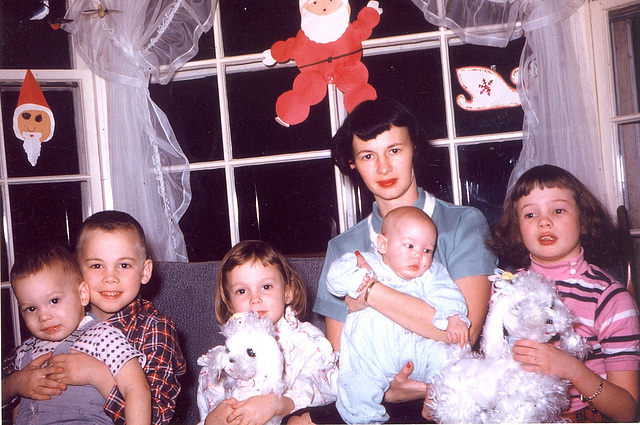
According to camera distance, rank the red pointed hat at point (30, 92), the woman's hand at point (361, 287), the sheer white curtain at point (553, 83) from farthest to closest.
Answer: the red pointed hat at point (30, 92), the sheer white curtain at point (553, 83), the woman's hand at point (361, 287)

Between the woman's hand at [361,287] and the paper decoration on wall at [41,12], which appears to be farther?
the paper decoration on wall at [41,12]

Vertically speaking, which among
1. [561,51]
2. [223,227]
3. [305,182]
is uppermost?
[561,51]

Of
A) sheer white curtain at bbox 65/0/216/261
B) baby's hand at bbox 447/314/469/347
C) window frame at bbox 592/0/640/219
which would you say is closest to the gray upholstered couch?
sheer white curtain at bbox 65/0/216/261

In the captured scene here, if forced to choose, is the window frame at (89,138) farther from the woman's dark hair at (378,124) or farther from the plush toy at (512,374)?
the plush toy at (512,374)

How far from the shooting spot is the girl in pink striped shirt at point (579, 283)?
122 centimetres


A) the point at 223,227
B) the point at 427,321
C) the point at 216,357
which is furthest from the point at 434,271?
the point at 223,227

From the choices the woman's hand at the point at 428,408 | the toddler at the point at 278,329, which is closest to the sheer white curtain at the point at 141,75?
the toddler at the point at 278,329

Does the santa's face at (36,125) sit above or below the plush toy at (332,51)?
below

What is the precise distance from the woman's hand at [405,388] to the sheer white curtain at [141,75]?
53.9 inches

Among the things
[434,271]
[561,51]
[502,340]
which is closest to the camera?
[502,340]

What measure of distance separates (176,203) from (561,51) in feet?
5.82

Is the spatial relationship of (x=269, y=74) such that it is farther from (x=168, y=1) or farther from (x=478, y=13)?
(x=478, y=13)

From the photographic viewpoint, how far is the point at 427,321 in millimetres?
1309

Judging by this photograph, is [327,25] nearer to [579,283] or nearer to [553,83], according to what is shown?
[553,83]
